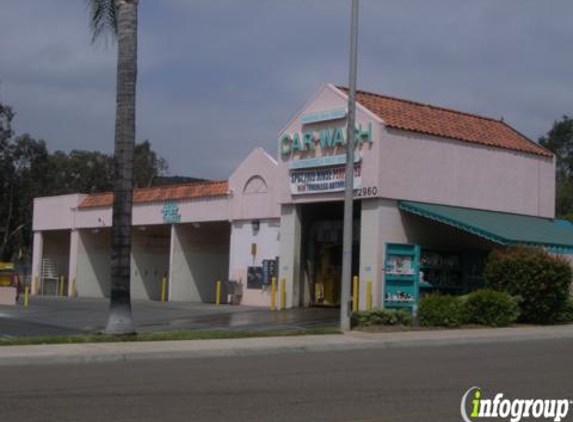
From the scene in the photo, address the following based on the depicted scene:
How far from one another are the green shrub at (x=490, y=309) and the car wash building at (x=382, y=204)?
3171 millimetres

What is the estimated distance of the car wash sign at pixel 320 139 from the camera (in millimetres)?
29719

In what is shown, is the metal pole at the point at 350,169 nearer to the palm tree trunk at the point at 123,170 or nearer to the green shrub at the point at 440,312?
the green shrub at the point at 440,312

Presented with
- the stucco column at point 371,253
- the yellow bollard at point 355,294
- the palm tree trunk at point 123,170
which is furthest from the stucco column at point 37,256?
the palm tree trunk at point 123,170

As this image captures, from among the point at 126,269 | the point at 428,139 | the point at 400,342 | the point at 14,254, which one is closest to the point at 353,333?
the point at 400,342

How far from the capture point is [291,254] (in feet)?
108

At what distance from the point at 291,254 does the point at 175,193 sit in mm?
11241

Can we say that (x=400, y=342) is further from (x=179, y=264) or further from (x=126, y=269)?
(x=179, y=264)

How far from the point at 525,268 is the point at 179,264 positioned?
20222 millimetres

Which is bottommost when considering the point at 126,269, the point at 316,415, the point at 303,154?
the point at 316,415

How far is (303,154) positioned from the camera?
32.4 metres

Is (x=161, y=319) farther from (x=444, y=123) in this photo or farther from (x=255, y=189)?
(x=444, y=123)

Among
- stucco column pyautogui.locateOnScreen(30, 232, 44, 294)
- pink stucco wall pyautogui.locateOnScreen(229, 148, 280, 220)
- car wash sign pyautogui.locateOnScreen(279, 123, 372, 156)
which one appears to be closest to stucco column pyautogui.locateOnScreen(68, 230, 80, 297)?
stucco column pyautogui.locateOnScreen(30, 232, 44, 294)

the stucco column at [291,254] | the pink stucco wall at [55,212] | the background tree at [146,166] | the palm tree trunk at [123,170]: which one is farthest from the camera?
the background tree at [146,166]

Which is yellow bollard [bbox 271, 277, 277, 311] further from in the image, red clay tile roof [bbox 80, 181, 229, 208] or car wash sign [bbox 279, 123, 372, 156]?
red clay tile roof [bbox 80, 181, 229, 208]
